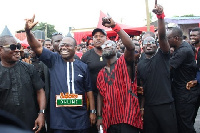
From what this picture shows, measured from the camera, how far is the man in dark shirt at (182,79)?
4.14 m

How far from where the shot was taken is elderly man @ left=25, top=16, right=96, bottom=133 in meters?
3.55

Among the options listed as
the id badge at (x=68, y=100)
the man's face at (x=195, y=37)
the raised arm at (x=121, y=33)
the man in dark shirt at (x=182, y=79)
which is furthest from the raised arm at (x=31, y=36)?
the man's face at (x=195, y=37)

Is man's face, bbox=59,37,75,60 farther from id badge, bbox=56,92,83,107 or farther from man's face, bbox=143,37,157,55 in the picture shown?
man's face, bbox=143,37,157,55

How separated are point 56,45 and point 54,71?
149 centimetres

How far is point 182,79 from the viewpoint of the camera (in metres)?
4.23

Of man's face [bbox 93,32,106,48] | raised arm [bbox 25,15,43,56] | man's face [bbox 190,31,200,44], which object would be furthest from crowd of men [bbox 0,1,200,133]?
man's face [bbox 190,31,200,44]

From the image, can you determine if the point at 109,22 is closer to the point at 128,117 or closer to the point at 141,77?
the point at 141,77

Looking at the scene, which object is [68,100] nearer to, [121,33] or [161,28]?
[121,33]

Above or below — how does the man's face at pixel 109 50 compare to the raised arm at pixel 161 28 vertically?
below

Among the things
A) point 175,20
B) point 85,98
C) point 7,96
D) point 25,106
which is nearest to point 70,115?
point 85,98

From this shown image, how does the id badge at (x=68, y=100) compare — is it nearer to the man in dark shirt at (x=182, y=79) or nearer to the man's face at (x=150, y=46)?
the man's face at (x=150, y=46)

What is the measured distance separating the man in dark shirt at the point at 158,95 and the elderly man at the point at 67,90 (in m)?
0.87

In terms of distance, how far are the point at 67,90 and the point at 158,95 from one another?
1.37 metres

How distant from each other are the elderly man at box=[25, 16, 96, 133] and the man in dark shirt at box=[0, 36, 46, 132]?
246mm
